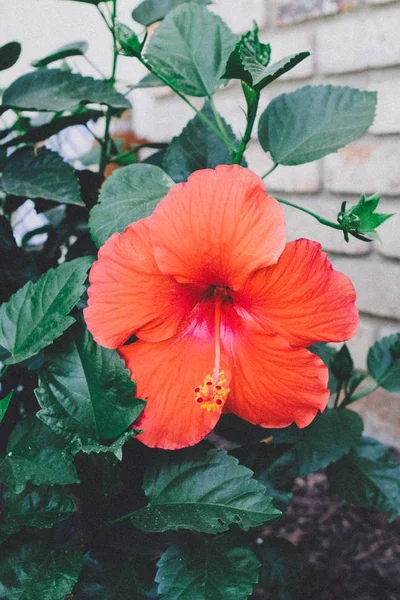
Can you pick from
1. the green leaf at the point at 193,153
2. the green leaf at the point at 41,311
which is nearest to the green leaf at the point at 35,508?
the green leaf at the point at 41,311

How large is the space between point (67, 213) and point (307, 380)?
1.52 feet

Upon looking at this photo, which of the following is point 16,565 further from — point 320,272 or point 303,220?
point 303,220

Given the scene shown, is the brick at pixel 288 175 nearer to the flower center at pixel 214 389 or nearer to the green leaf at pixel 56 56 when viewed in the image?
the green leaf at pixel 56 56

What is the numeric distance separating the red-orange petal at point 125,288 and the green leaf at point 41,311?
0.08 ft

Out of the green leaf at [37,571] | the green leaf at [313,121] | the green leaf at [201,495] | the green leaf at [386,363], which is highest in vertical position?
the green leaf at [313,121]

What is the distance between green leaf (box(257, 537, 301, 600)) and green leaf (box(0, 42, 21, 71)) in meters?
0.70

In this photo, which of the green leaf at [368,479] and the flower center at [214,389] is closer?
the flower center at [214,389]

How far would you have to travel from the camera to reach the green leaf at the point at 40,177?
65 cm

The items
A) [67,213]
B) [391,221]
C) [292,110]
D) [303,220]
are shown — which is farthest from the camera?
[303,220]

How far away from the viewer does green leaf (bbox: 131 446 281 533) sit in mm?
507

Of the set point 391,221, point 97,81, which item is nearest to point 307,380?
point 97,81

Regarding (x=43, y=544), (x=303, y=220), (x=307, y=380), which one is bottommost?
(x=303, y=220)

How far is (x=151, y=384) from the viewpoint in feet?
1.76

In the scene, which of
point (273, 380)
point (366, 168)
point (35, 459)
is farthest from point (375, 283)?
point (35, 459)
